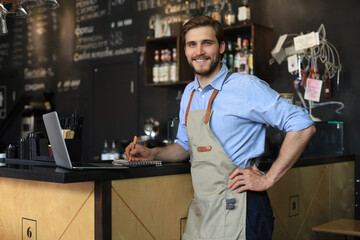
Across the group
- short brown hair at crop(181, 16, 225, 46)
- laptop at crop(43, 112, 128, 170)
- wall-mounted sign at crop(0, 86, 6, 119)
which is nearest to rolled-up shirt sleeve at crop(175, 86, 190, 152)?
short brown hair at crop(181, 16, 225, 46)

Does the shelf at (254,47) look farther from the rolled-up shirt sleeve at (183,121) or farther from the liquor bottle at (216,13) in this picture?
the rolled-up shirt sleeve at (183,121)

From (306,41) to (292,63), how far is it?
0.21m

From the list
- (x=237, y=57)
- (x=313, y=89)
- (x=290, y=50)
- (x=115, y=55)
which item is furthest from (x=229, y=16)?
(x=115, y=55)

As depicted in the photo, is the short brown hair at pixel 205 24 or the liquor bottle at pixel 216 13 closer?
the short brown hair at pixel 205 24

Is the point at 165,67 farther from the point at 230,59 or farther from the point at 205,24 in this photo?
the point at 205,24

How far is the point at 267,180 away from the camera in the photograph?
6.46 feet

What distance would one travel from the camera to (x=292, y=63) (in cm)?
400

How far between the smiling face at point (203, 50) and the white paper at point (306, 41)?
2002 mm

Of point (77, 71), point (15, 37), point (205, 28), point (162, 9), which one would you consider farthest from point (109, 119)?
point (205, 28)

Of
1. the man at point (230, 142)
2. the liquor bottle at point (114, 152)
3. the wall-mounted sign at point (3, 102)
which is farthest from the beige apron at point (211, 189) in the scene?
the wall-mounted sign at point (3, 102)

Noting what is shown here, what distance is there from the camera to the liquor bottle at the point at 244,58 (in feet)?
13.1

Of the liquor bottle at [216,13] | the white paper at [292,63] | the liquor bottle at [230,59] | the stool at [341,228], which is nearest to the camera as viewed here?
the stool at [341,228]

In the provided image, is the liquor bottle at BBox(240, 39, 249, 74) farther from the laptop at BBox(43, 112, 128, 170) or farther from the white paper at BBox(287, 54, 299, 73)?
the laptop at BBox(43, 112, 128, 170)

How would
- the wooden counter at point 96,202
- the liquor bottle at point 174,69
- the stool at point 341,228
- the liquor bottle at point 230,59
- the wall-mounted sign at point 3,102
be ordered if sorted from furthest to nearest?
the wall-mounted sign at point 3,102, the liquor bottle at point 174,69, the liquor bottle at point 230,59, the stool at point 341,228, the wooden counter at point 96,202
